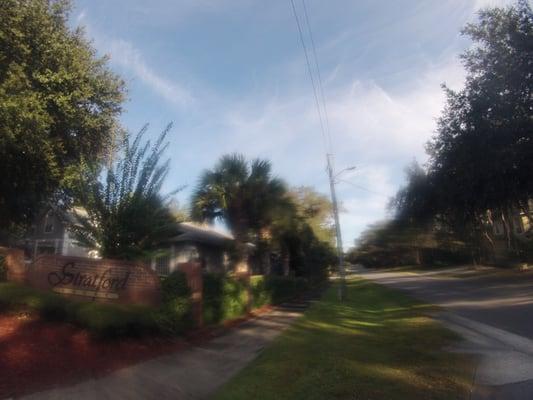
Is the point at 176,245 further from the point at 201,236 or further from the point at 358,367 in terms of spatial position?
A: the point at 358,367

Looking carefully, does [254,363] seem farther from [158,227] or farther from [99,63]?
[99,63]

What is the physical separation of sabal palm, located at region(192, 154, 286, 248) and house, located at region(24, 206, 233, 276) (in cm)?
186

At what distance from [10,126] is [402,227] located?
128 feet

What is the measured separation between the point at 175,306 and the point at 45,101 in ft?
31.9

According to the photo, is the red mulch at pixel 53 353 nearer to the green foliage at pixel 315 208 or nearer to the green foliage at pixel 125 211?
the green foliage at pixel 125 211

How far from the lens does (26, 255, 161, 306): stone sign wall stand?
9969mm

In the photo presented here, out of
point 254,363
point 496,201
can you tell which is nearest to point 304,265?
point 496,201

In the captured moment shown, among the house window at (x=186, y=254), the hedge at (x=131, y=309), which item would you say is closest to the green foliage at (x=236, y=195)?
the house window at (x=186, y=254)

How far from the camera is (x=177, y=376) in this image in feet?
23.4

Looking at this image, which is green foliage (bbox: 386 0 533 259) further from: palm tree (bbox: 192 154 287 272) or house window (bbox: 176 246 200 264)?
house window (bbox: 176 246 200 264)

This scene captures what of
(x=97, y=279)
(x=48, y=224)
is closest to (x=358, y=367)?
(x=97, y=279)

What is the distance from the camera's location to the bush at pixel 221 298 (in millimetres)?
12047

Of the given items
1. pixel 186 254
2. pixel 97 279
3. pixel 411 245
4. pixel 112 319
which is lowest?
pixel 112 319

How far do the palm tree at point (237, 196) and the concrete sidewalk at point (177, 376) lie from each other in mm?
9104
